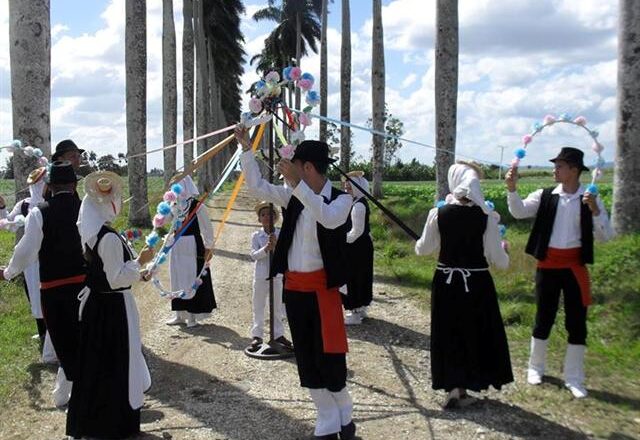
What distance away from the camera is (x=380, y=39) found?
22641mm

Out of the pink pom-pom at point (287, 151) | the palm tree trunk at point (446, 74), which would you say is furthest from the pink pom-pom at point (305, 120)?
the palm tree trunk at point (446, 74)

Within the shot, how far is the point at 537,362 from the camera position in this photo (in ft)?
20.6

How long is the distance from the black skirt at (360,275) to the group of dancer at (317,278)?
1720 mm

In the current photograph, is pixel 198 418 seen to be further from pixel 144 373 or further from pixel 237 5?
pixel 237 5

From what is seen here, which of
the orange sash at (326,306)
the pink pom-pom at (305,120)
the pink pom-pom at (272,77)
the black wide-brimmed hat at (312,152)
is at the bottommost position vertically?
the orange sash at (326,306)

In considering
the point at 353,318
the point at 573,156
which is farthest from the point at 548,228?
the point at 353,318

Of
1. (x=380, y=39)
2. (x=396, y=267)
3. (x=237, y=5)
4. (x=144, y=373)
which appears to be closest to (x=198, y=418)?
(x=144, y=373)

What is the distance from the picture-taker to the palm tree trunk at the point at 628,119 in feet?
32.2

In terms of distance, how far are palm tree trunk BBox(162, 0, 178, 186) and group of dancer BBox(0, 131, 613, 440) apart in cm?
1505

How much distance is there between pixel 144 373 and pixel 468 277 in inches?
112

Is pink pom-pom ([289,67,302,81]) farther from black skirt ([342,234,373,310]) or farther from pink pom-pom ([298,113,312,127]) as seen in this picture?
black skirt ([342,234,373,310])

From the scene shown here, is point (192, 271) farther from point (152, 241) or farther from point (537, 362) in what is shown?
point (537, 362)

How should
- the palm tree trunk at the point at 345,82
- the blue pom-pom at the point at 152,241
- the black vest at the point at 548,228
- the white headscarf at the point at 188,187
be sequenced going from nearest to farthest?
the blue pom-pom at the point at 152,241 → the black vest at the point at 548,228 → the white headscarf at the point at 188,187 → the palm tree trunk at the point at 345,82

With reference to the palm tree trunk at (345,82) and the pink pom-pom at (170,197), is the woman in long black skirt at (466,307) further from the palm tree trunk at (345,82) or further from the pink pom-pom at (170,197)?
the palm tree trunk at (345,82)
